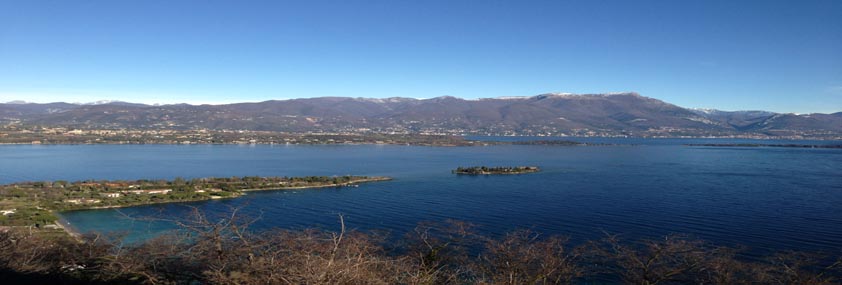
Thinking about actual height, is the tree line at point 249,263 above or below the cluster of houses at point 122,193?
above

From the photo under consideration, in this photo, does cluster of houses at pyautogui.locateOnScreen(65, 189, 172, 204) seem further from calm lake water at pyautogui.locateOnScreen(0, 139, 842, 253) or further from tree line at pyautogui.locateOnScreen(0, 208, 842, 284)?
tree line at pyautogui.locateOnScreen(0, 208, 842, 284)

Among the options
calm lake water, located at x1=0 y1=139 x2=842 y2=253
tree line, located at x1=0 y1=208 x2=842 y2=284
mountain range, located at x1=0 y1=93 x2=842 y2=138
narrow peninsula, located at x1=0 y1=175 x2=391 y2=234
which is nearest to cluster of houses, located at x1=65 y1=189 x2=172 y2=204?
narrow peninsula, located at x1=0 y1=175 x2=391 y2=234

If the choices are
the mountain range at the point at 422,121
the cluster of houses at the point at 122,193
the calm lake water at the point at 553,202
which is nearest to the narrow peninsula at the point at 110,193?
the cluster of houses at the point at 122,193

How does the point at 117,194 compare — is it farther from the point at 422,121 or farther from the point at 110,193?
the point at 422,121

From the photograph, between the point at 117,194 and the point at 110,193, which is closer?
the point at 117,194

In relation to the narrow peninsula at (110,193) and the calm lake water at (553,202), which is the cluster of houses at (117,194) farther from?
the calm lake water at (553,202)

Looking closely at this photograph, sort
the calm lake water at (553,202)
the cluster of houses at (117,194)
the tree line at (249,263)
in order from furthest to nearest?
the cluster of houses at (117,194), the calm lake water at (553,202), the tree line at (249,263)

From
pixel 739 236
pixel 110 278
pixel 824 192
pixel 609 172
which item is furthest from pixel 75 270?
pixel 609 172

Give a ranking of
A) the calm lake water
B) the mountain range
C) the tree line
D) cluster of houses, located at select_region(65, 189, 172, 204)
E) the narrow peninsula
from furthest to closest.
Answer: the mountain range < cluster of houses, located at select_region(65, 189, 172, 204) < the narrow peninsula < the calm lake water < the tree line

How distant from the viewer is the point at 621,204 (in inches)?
1021

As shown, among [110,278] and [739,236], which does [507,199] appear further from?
[110,278]

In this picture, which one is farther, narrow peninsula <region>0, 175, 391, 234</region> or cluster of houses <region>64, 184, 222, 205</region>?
cluster of houses <region>64, 184, 222, 205</region>

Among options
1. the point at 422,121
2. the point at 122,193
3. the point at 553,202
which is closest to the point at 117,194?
the point at 122,193

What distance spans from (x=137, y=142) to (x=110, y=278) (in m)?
86.1
